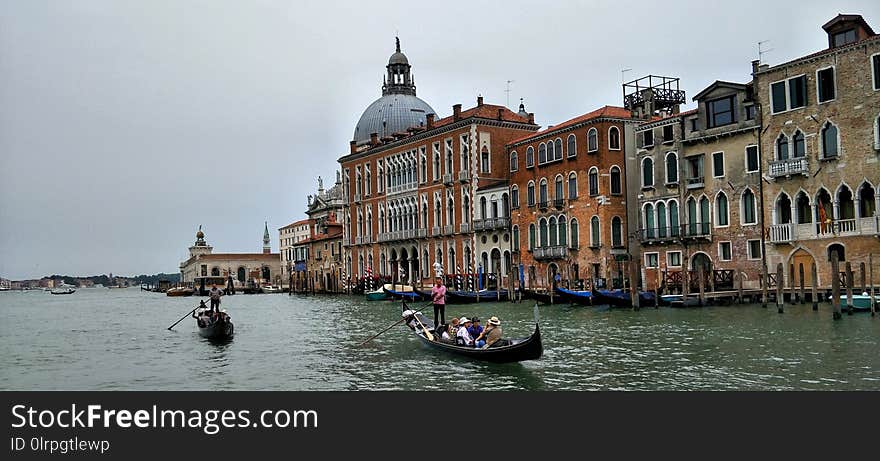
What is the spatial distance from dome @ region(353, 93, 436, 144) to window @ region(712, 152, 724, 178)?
33048 millimetres

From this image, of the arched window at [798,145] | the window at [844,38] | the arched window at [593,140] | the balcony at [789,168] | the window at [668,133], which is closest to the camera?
the window at [844,38]

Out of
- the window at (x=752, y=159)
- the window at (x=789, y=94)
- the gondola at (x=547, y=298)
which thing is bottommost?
the gondola at (x=547, y=298)

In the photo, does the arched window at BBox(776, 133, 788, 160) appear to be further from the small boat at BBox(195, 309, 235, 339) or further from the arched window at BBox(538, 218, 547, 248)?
the small boat at BBox(195, 309, 235, 339)

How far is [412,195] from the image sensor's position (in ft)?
157

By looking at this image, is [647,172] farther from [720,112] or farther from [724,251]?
[724,251]

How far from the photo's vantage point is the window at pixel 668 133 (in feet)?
102

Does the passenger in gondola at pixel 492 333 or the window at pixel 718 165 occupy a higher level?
the window at pixel 718 165

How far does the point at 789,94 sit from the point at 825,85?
1.20 meters

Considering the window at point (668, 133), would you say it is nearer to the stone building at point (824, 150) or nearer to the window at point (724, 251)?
the stone building at point (824, 150)

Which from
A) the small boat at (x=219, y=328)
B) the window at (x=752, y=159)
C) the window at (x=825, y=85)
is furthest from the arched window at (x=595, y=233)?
the small boat at (x=219, y=328)

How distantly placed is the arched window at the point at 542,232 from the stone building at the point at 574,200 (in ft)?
0.14
